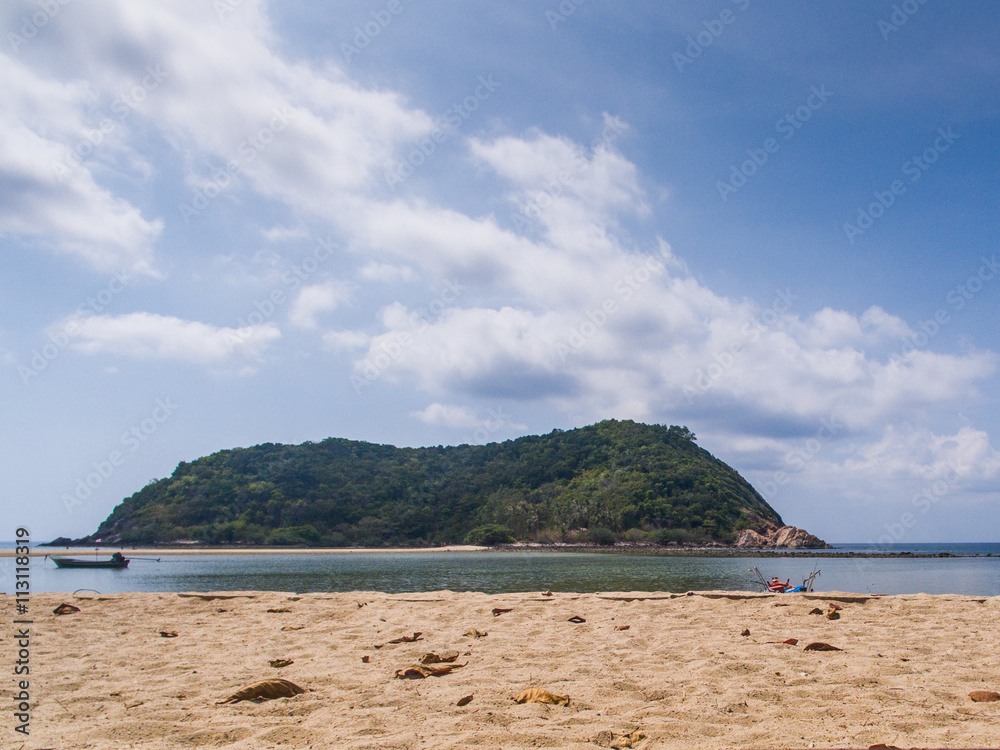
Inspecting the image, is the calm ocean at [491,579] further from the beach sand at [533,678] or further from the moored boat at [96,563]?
the beach sand at [533,678]

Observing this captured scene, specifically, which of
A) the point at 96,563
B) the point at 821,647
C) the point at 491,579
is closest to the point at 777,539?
the point at 491,579

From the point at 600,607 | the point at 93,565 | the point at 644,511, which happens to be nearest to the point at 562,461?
the point at 644,511

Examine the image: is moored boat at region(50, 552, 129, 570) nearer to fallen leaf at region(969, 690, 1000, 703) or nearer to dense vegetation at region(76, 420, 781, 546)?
fallen leaf at region(969, 690, 1000, 703)

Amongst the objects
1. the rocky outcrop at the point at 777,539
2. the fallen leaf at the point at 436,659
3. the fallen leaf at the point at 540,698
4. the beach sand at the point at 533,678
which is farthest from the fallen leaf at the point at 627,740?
the rocky outcrop at the point at 777,539

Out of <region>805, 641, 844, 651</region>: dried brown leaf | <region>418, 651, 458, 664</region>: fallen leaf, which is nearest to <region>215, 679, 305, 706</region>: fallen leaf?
<region>418, 651, 458, 664</region>: fallen leaf

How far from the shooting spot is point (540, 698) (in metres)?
5.07

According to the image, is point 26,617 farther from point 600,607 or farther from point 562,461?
point 562,461

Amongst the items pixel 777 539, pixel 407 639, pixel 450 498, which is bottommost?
pixel 777 539

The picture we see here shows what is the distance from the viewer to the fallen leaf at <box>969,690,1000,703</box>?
491 centimetres

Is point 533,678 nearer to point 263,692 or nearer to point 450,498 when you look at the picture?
point 263,692

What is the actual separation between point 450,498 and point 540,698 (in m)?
134

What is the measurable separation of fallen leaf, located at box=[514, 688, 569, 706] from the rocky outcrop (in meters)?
120

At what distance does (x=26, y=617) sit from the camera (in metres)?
10.5

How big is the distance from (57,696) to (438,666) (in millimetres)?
3630
